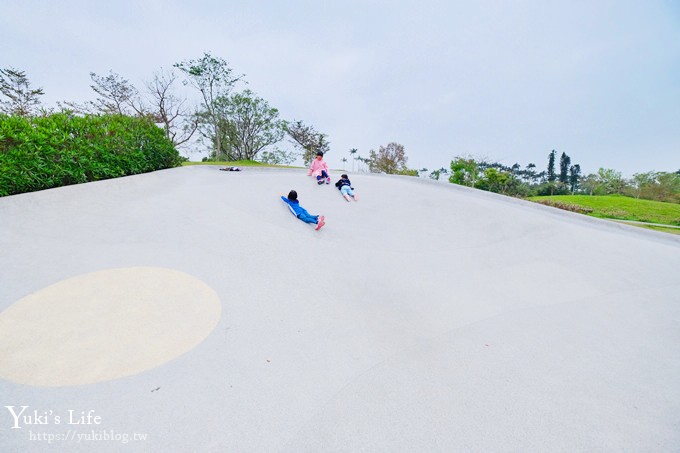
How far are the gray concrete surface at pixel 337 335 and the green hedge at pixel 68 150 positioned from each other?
0.55m

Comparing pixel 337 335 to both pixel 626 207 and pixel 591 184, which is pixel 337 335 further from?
pixel 591 184

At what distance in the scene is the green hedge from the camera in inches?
200

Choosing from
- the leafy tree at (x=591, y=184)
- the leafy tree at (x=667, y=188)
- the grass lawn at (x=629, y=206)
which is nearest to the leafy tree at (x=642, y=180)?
the leafy tree at (x=667, y=188)

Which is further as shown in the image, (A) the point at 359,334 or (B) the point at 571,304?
(B) the point at 571,304

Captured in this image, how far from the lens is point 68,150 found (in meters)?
5.82

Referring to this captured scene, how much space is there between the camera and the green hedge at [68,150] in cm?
507

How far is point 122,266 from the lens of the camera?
398 centimetres

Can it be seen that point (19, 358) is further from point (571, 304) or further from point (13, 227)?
point (571, 304)

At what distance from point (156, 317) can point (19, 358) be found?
3.63ft

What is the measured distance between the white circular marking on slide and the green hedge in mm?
3501

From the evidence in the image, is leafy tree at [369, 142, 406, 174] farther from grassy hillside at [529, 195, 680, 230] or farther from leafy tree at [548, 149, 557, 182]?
leafy tree at [548, 149, 557, 182]

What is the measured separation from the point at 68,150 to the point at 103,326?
5303mm

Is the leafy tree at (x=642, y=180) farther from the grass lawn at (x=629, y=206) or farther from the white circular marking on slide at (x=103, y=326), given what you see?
the white circular marking on slide at (x=103, y=326)

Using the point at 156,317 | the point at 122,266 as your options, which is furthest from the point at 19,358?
the point at 122,266
